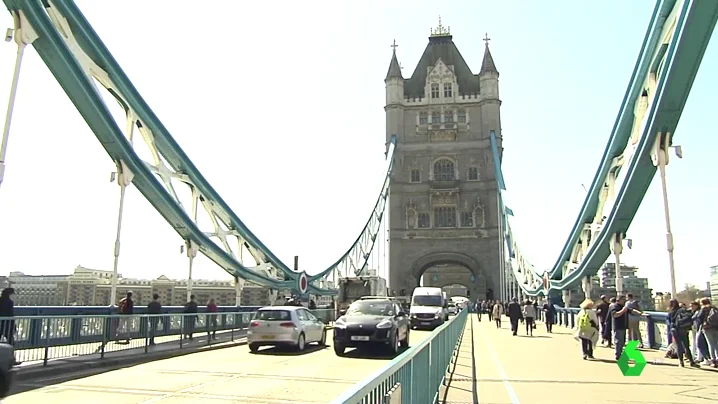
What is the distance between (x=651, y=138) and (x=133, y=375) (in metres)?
14.9

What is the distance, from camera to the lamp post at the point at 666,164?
15008mm

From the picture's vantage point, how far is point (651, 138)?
16.6 m

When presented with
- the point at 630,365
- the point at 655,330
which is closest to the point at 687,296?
the point at 655,330

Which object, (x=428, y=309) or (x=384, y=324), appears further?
(x=428, y=309)

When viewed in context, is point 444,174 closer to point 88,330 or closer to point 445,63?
point 445,63

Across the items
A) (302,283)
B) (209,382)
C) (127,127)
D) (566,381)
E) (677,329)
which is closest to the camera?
(209,382)

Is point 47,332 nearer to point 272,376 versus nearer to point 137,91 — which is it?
point 272,376

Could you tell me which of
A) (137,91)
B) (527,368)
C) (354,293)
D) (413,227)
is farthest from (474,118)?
(527,368)

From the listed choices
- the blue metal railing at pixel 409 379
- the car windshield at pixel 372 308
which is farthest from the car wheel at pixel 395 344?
the blue metal railing at pixel 409 379

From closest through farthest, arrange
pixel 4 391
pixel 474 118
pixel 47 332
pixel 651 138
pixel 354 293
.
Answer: pixel 4 391 → pixel 47 332 → pixel 651 138 → pixel 354 293 → pixel 474 118

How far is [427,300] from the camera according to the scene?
3247cm

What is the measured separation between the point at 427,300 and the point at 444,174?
35.5 metres

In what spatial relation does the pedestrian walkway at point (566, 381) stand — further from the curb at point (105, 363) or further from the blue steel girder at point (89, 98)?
the blue steel girder at point (89, 98)

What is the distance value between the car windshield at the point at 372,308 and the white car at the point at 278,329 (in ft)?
4.99
